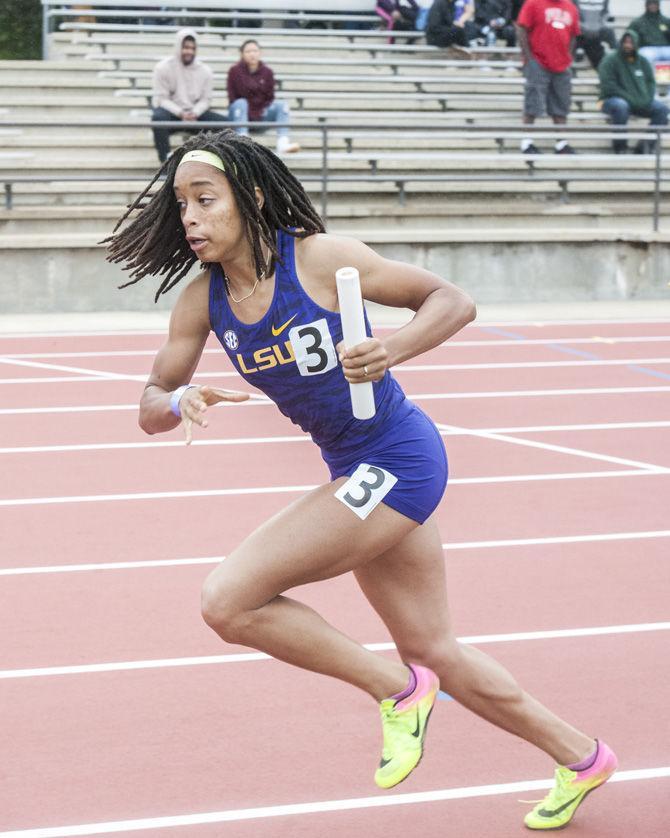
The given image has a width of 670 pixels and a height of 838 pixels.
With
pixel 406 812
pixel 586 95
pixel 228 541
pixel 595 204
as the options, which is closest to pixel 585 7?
pixel 586 95

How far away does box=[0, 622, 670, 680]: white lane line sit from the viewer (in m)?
5.00

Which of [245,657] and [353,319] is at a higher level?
[353,319]

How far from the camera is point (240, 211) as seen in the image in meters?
3.56

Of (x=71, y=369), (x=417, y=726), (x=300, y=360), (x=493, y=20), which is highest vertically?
(x=493, y=20)

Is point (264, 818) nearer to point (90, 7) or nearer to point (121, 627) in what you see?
point (121, 627)

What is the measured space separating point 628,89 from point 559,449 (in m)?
10.6

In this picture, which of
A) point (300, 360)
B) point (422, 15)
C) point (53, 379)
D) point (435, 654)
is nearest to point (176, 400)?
point (300, 360)

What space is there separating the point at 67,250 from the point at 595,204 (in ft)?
22.9

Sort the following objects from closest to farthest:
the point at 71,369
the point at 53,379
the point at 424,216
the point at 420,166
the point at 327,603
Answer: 1. the point at 327,603
2. the point at 53,379
3. the point at 71,369
4. the point at 424,216
5. the point at 420,166

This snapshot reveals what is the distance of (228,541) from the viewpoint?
6.77 metres

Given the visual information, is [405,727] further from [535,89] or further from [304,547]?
[535,89]

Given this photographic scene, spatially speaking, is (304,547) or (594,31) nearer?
(304,547)

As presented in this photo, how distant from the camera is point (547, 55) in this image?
17.6 m

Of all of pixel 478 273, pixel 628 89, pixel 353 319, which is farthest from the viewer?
pixel 628 89
